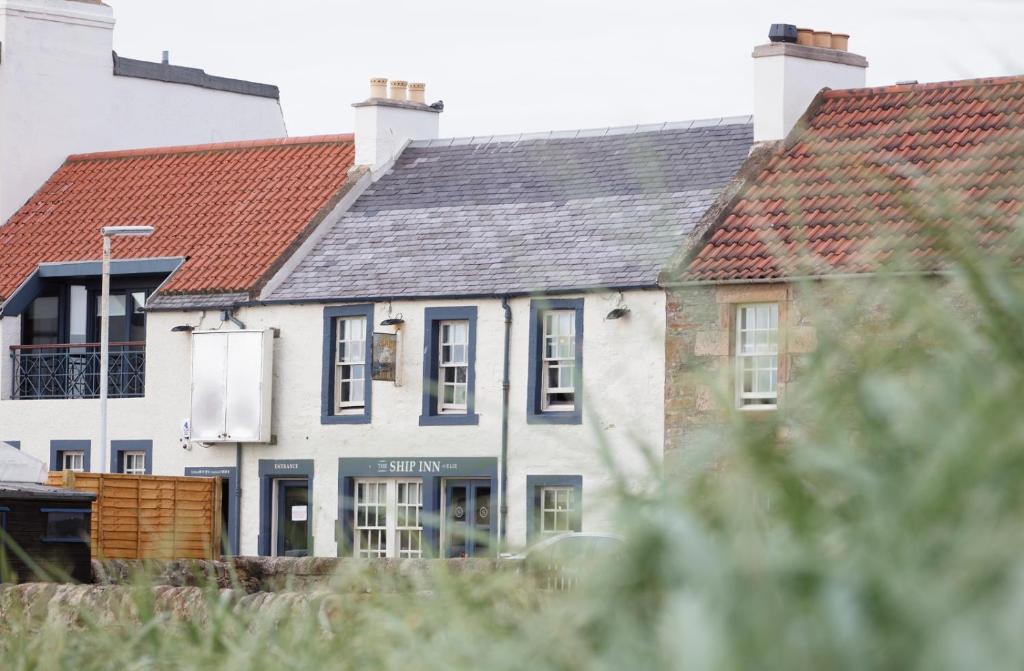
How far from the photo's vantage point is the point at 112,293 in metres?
38.0

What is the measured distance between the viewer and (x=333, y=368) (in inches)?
1307

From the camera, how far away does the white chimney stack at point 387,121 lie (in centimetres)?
3619

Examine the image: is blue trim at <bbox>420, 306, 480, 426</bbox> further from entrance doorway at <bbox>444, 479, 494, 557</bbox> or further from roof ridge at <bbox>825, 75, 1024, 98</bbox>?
roof ridge at <bbox>825, 75, 1024, 98</bbox>

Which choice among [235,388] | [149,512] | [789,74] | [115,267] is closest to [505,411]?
[235,388]

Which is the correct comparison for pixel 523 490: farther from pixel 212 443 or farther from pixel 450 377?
pixel 212 443

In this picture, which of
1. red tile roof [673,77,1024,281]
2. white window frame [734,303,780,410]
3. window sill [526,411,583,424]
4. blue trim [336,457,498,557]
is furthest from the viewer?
blue trim [336,457,498,557]

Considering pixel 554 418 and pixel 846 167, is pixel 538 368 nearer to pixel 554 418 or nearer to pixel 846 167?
pixel 554 418

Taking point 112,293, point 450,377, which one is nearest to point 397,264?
point 450,377

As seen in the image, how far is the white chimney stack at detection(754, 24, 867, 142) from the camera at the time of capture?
30875mm

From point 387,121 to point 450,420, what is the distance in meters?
6.88

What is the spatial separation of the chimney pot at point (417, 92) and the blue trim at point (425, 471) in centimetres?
757

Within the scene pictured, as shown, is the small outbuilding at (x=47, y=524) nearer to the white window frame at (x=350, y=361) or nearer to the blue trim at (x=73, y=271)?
the white window frame at (x=350, y=361)

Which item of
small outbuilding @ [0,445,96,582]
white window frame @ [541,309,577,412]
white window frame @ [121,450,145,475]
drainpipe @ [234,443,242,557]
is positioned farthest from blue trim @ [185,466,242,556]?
small outbuilding @ [0,445,96,582]

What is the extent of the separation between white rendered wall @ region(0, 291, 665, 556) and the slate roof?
470mm
